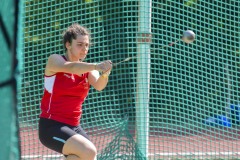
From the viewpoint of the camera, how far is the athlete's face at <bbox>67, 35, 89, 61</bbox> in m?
5.71

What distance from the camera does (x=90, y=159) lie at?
215 inches

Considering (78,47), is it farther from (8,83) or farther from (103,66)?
(8,83)

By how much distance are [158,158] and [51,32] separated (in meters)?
2.18

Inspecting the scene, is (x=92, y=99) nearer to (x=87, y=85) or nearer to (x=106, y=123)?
(x=106, y=123)

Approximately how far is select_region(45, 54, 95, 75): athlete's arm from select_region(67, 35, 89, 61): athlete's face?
162 millimetres

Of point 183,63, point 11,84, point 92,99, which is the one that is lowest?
point 11,84

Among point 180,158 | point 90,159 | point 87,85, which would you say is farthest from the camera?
point 180,158

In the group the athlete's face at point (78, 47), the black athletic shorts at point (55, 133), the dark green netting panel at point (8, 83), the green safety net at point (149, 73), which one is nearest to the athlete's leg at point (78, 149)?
the black athletic shorts at point (55, 133)

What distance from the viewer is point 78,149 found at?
5.44m

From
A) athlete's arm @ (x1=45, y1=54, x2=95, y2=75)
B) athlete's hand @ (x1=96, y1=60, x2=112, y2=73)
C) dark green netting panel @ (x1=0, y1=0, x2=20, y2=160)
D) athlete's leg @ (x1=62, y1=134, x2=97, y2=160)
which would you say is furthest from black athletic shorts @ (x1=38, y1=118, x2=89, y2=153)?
dark green netting panel @ (x1=0, y1=0, x2=20, y2=160)

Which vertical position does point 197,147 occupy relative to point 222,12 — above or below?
below

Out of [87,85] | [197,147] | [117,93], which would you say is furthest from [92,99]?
[87,85]

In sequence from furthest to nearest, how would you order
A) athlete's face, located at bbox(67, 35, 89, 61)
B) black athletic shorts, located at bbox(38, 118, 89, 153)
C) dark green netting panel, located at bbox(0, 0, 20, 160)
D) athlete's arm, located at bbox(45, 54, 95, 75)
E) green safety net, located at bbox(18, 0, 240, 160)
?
green safety net, located at bbox(18, 0, 240, 160) < athlete's face, located at bbox(67, 35, 89, 61) < black athletic shorts, located at bbox(38, 118, 89, 153) < athlete's arm, located at bbox(45, 54, 95, 75) < dark green netting panel, located at bbox(0, 0, 20, 160)

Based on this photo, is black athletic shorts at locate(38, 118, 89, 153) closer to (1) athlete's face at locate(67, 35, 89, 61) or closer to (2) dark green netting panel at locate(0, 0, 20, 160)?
(1) athlete's face at locate(67, 35, 89, 61)
